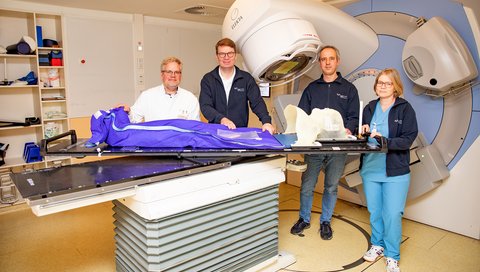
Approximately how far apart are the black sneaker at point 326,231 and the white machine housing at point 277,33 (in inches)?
44.7

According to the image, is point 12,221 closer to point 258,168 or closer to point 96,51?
point 96,51

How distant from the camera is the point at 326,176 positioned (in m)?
2.51

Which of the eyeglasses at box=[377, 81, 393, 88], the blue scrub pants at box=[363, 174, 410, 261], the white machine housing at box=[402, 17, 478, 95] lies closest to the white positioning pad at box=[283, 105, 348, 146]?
the eyeglasses at box=[377, 81, 393, 88]

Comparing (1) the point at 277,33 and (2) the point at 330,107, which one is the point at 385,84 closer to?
(2) the point at 330,107

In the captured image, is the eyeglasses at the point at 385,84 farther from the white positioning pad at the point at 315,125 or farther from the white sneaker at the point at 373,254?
the white sneaker at the point at 373,254

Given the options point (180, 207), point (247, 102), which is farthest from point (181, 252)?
point (247, 102)

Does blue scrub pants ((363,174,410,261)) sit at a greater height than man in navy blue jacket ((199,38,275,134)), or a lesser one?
lesser

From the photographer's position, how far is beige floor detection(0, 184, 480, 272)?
218cm

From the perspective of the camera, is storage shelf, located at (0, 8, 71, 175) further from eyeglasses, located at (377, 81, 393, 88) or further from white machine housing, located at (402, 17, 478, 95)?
white machine housing, located at (402, 17, 478, 95)

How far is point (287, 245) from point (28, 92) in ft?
10.3

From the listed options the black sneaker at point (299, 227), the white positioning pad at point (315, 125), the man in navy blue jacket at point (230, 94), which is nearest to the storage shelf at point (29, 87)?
the man in navy blue jacket at point (230, 94)

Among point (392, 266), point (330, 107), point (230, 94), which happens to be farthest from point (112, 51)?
point (392, 266)

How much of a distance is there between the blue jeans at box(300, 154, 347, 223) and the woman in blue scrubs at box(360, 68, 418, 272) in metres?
0.27

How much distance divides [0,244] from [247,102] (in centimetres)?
204
